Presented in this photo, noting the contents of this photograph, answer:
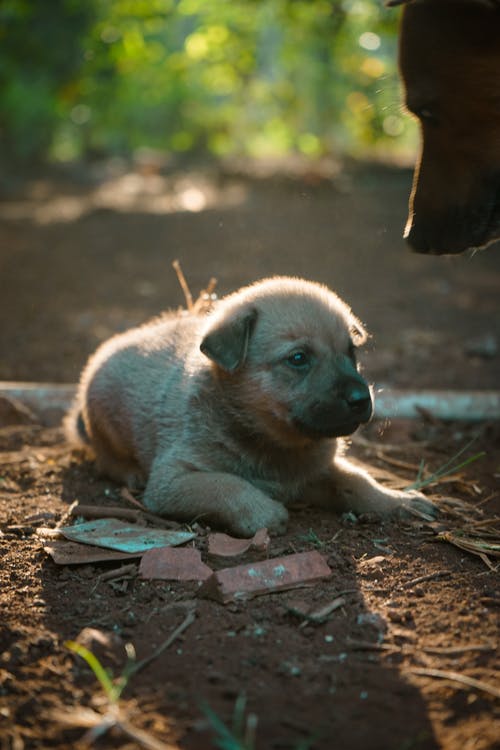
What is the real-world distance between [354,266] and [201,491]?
684 cm

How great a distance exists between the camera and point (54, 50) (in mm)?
13641

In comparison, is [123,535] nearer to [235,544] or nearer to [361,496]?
[235,544]

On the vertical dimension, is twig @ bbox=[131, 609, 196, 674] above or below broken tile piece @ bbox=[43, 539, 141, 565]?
above

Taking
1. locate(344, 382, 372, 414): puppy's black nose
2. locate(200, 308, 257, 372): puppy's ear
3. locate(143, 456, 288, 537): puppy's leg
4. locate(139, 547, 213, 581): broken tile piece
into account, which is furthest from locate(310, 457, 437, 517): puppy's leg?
locate(139, 547, 213, 581): broken tile piece

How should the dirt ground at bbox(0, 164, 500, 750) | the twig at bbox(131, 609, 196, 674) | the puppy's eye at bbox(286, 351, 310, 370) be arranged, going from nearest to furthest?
the dirt ground at bbox(0, 164, 500, 750) < the twig at bbox(131, 609, 196, 674) < the puppy's eye at bbox(286, 351, 310, 370)

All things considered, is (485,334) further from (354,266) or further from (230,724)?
(230,724)

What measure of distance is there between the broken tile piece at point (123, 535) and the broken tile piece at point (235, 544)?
14cm

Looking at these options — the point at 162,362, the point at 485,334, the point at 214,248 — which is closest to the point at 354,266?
the point at 214,248

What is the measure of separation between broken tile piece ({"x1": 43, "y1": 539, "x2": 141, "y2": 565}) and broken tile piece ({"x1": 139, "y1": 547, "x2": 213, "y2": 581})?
0.40 ft

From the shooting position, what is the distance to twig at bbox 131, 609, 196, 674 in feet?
9.51

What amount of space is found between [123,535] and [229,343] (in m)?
1.15

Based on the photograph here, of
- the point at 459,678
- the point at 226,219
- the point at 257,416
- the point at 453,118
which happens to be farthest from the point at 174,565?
the point at 226,219

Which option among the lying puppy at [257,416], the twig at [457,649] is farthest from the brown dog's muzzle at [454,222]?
the twig at [457,649]

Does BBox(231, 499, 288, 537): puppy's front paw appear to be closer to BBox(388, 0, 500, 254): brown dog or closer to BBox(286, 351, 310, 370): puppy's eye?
BBox(286, 351, 310, 370): puppy's eye
